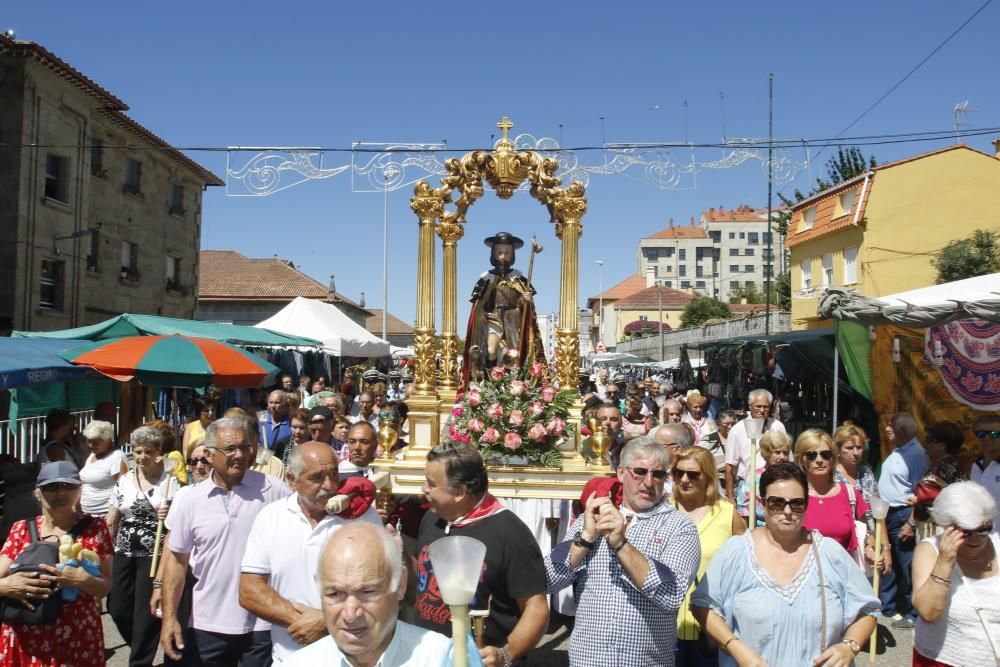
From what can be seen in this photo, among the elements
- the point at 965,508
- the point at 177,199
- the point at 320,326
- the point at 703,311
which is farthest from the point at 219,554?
the point at 703,311

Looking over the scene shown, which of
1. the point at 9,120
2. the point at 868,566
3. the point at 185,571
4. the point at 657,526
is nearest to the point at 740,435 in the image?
the point at 868,566

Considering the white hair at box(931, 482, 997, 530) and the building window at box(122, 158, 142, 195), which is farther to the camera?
the building window at box(122, 158, 142, 195)

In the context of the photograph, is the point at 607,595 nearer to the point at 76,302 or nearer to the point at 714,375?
the point at 714,375

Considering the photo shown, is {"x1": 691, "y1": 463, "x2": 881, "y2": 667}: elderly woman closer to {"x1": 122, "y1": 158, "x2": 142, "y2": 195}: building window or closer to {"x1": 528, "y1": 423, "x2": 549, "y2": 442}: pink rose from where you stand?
{"x1": 528, "y1": 423, "x2": 549, "y2": 442}: pink rose

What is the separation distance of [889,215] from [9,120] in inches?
858

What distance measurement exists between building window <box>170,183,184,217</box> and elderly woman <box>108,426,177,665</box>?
72.4ft

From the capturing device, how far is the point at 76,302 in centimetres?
1961

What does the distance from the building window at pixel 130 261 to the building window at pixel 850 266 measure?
67.8 feet

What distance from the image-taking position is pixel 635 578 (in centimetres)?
303

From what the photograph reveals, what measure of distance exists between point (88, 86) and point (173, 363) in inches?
540

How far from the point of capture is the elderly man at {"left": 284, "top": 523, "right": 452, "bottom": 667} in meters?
2.15

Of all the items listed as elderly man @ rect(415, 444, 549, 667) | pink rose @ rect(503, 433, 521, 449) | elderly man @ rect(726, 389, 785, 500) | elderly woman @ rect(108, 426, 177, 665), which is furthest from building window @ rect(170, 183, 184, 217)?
elderly man @ rect(415, 444, 549, 667)

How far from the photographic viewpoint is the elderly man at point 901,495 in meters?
6.53

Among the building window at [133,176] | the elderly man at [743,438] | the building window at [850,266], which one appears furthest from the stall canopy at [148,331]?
the building window at [850,266]
